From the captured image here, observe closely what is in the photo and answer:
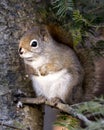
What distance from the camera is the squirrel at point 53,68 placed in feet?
5.45

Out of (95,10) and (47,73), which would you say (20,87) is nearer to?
(47,73)

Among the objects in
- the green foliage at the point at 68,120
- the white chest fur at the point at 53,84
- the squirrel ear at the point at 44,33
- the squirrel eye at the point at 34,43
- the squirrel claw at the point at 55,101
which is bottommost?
the green foliage at the point at 68,120

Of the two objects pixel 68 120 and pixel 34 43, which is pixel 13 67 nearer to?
pixel 34 43

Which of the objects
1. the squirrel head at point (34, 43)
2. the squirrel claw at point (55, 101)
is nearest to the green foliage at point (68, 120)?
the squirrel claw at point (55, 101)

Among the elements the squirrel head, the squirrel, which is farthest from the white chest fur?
the squirrel head

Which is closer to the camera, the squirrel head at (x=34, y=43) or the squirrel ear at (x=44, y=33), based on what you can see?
the squirrel head at (x=34, y=43)

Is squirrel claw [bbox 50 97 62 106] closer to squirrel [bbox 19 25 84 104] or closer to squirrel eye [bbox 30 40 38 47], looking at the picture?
squirrel [bbox 19 25 84 104]

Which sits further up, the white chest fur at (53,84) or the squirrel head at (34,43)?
the squirrel head at (34,43)

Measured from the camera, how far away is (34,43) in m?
1.62

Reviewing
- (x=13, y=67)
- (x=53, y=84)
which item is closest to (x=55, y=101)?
(x=53, y=84)

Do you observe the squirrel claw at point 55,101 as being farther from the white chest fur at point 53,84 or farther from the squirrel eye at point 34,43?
the squirrel eye at point 34,43

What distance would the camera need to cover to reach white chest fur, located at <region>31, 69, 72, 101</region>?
5.50 ft

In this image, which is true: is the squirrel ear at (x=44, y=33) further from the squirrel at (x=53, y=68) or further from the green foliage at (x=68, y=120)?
the green foliage at (x=68, y=120)

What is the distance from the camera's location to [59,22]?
173 centimetres
